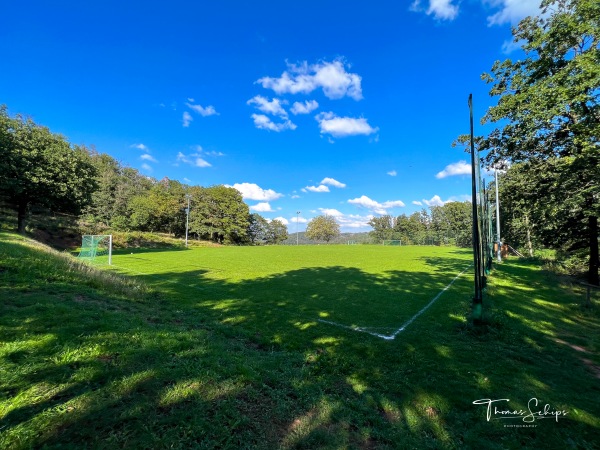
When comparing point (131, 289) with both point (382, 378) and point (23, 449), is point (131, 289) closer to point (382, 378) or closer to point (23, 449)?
point (23, 449)

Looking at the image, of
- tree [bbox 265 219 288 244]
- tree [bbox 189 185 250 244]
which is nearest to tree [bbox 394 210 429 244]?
tree [bbox 265 219 288 244]

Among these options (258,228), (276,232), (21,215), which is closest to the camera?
(21,215)

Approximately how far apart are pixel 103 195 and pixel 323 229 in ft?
227

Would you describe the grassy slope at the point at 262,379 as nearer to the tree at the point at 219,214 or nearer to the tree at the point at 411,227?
the tree at the point at 219,214

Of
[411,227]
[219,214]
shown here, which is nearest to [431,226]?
[411,227]

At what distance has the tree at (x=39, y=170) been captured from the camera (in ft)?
68.9

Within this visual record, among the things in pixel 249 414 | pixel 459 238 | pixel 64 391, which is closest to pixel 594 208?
pixel 249 414

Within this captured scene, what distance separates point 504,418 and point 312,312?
16.2 feet

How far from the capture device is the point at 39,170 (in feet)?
72.2

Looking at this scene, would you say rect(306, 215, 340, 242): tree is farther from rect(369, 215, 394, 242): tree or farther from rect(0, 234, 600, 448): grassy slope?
rect(0, 234, 600, 448): grassy slope

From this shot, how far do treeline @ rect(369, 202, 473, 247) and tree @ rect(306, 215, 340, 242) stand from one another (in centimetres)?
1579

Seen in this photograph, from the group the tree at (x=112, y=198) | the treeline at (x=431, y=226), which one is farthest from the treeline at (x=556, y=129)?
the treeline at (x=431, y=226)

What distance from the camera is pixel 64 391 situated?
2764 millimetres

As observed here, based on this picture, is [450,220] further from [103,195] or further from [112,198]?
[103,195]
